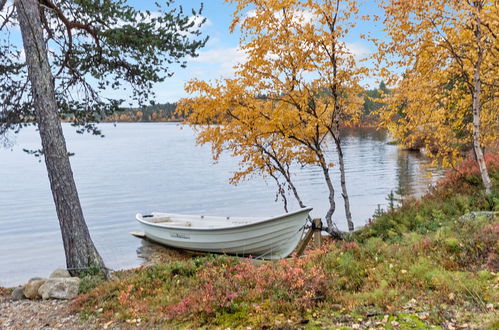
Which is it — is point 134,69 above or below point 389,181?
above

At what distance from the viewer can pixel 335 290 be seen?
20.7 ft

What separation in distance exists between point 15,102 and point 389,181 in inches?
1076

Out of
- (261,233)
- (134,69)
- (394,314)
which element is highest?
(134,69)

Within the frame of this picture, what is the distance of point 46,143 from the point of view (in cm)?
910

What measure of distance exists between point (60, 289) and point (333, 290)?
5.63 metres

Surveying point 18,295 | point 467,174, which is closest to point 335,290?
point 18,295

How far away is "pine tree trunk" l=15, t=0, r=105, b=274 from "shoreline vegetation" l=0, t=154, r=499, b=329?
3.84 ft

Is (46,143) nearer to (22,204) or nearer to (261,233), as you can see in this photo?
(261,233)

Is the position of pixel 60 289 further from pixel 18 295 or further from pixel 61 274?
pixel 18 295

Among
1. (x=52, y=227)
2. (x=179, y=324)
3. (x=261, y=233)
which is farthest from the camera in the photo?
(x=52, y=227)

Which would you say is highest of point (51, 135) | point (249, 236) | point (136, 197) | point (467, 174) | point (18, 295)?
point (51, 135)

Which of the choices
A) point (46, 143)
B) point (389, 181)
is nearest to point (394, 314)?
point (46, 143)

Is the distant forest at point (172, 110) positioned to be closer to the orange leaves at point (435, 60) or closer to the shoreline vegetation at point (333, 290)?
the orange leaves at point (435, 60)

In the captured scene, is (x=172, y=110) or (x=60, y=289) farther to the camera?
(x=172, y=110)
